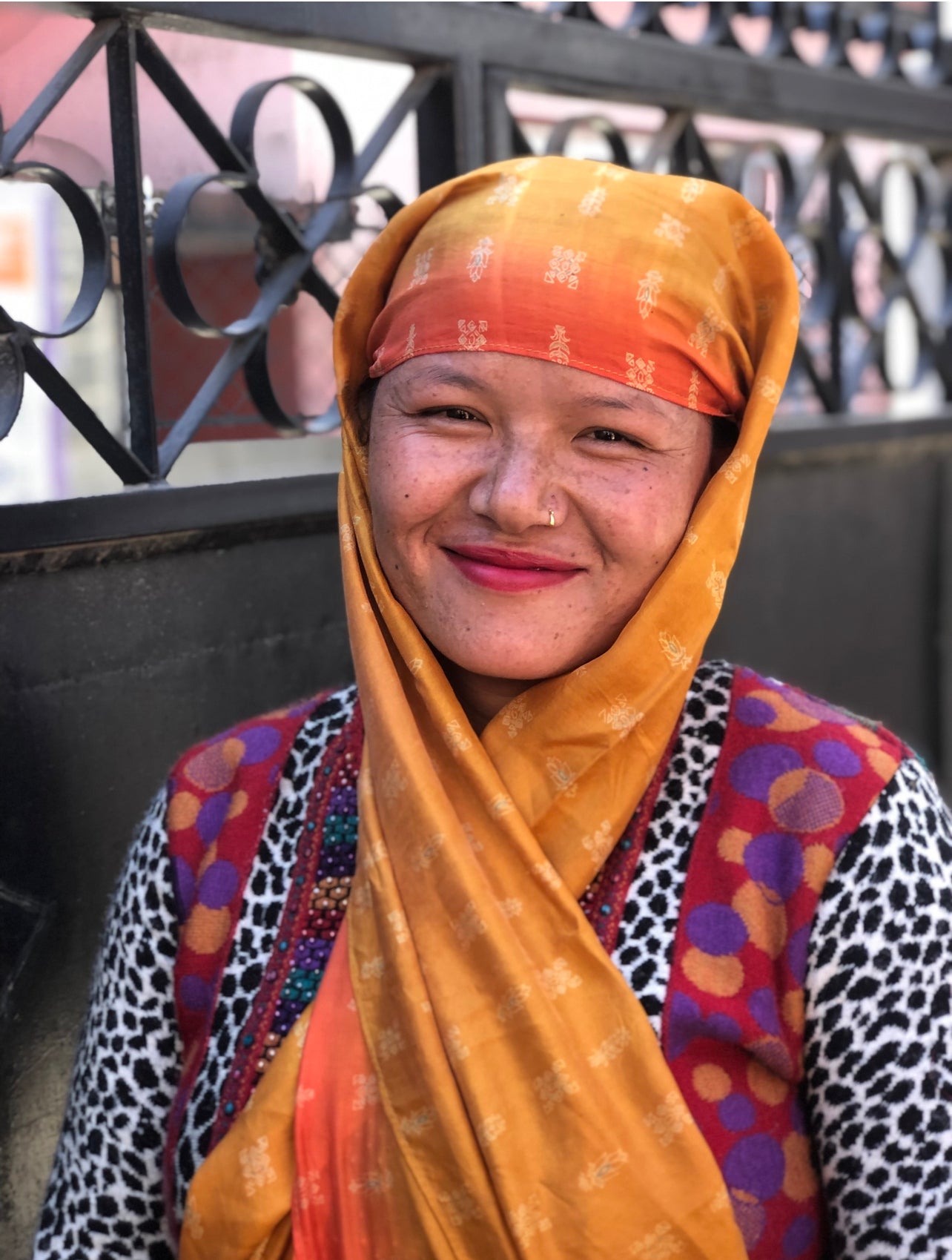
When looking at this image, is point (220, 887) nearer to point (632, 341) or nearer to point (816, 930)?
point (816, 930)

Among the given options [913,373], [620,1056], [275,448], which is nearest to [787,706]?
[620,1056]

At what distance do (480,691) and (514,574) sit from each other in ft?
0.60

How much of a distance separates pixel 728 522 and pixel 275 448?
3.94ft

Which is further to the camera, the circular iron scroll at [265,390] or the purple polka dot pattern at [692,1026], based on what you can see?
the circular iron scroll at [265,390]

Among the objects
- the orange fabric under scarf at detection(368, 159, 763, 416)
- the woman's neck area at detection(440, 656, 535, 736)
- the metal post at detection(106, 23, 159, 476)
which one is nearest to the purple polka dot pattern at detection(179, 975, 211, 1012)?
the woman's neck area at detection(440, 656, 535, 736)

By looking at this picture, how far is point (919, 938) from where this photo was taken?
1.38 meters

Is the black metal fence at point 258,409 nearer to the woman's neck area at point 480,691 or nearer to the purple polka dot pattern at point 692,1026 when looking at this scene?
the woman's neck area at point 480,691

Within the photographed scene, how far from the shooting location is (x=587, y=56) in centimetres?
275

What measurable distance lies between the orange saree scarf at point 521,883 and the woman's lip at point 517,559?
0.32 ft

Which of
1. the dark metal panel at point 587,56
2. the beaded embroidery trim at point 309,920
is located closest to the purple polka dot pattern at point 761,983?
the beaded embroidery trim at point 309,920

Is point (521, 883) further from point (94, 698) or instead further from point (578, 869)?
point (94, 698)

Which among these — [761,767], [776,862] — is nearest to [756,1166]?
[776,862]

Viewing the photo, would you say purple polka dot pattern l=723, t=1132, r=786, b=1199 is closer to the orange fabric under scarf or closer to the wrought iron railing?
the orange fabric under scarf

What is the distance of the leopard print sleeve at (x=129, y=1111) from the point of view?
1593mm
